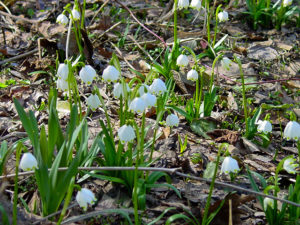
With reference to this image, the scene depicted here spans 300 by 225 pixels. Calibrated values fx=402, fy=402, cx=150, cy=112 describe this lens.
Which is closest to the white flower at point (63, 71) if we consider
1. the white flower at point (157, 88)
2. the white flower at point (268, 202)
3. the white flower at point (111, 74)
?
the white flower at point (111, 74)

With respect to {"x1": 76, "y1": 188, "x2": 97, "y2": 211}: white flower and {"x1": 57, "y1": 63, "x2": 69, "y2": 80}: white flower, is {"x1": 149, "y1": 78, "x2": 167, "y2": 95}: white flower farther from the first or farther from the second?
{"x1": 76, "y1": 188, "x2": 97, "y2": 211}: white flower

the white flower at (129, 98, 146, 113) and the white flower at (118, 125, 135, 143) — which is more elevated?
the white flower at (129, 98, 146, 113)

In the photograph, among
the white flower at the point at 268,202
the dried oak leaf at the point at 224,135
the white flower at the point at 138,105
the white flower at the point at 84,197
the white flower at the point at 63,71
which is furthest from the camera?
the dried oak leaf at the point at 224,135

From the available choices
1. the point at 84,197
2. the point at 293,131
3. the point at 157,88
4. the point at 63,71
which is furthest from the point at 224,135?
the point at 84,197

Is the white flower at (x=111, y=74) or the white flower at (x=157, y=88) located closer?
the white flower at (x=111, y=74)

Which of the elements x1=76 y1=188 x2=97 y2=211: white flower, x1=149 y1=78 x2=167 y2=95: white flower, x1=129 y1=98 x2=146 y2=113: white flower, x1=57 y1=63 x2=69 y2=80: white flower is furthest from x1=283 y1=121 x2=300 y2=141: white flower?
x1=57 y1=63 x2=69 y2=80: white flower

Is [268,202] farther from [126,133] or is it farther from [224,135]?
[224,135]

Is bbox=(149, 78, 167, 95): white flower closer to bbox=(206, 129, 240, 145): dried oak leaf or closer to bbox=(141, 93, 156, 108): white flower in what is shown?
bbox=(141, 93, 156, 108): white flower

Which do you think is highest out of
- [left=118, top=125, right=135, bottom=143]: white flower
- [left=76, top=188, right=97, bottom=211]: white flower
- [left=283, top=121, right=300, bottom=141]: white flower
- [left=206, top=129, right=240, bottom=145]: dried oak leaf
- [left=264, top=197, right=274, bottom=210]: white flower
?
[left=118, top=125, right=135, bottom=143]: white flower

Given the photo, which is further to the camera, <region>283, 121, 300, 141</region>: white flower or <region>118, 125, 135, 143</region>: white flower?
<region>283, 121, 300, 141</region>: white flower

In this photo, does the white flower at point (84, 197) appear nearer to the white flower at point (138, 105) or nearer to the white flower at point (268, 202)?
the white flower at point (138, 105)

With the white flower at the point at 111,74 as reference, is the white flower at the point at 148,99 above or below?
below

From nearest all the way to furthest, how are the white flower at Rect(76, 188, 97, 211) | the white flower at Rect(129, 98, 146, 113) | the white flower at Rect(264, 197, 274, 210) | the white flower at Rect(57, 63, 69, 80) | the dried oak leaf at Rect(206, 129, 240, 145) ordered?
the white flower at Rect(76, 188, 97, 211) < the white flower at Rect(129, 98, 146, 113) < the white flower at Rect(264, 197, 274, 210) < the white flower at Rect(57, 63, 69, 80) < the dried oak leaf at Rect(206, 129, 240, 145)

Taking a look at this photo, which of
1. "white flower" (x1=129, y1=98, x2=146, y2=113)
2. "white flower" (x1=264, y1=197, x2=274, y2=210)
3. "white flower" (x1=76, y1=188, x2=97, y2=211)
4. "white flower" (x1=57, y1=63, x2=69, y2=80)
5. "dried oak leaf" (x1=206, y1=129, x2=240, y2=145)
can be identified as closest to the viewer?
"white flower" (x1=76, y1=188, x2=97, y2=211)
